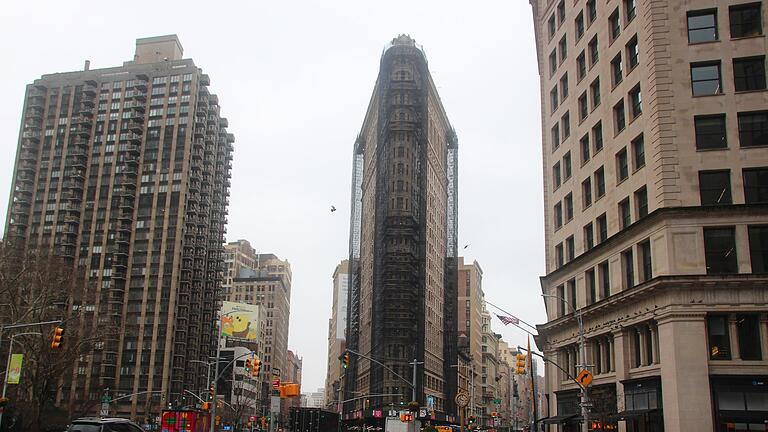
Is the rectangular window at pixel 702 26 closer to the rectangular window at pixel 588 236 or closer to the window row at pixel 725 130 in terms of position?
the window row at pixel 725 130

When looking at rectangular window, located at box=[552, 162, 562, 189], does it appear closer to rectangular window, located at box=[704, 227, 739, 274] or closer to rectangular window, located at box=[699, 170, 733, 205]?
rectangular window, located at box=[699, 170, 733, 205]

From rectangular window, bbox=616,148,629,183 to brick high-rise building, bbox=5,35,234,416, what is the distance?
113m

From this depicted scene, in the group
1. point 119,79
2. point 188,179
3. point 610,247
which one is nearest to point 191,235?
point 188,179

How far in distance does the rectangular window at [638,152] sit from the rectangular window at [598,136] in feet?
19.4

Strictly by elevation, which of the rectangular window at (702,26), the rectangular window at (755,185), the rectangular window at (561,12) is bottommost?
the rectangular window at (755,185)

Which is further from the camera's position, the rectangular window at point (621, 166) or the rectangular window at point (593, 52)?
the rectangular window at point (593, 52)

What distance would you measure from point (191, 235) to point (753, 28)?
423 ft

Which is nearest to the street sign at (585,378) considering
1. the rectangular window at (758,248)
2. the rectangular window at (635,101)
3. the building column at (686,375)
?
the building column at (686,375)

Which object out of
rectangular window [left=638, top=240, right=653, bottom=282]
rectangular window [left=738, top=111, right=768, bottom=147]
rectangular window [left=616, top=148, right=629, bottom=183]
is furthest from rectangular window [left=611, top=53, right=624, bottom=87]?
rectangular window [left=638, top=240, right=653, bottom=282]

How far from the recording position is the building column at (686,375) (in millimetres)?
36031

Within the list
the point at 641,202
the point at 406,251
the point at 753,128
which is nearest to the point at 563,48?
the point at 641,202

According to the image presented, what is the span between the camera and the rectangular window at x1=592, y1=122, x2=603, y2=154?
166 ft

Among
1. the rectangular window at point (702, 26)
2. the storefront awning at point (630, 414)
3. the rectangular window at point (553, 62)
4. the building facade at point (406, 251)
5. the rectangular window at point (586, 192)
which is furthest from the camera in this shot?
the building facade at point (406, 251)

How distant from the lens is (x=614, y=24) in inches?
1935
